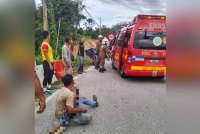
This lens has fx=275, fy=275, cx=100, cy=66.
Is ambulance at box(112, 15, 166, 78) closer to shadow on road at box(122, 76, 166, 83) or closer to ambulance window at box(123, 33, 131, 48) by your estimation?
ambulance window at box(123, 33, 131, 48)

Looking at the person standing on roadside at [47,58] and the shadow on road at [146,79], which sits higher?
the person standing on roadside at [47,58]

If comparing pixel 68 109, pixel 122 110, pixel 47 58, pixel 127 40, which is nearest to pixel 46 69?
pixel 47 58

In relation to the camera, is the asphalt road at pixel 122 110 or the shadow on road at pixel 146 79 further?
the shadow on road at pixel 146 79

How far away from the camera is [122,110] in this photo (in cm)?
547

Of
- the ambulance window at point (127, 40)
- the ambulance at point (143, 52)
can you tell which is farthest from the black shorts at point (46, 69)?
the ambulance window at point (127, 40)

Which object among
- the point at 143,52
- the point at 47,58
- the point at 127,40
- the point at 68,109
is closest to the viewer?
the point at 68,109

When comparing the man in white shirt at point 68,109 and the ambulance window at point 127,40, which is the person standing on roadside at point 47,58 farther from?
the ambulance window at point 127,40

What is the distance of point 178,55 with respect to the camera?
1.29 metres

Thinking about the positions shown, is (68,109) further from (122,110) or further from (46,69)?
(46,69)

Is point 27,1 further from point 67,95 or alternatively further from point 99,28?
point 99,28

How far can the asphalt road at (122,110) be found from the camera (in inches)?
172

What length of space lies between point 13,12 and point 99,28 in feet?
119

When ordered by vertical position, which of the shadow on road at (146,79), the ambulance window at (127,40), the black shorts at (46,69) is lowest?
the shadow on road at (146,79)

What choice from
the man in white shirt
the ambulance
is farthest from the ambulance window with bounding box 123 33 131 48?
the man in white shirt
